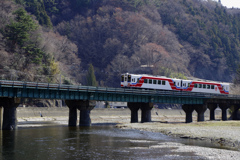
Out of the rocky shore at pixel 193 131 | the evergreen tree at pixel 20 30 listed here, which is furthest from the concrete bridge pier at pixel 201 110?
the evergreen tree at pixel 20 30

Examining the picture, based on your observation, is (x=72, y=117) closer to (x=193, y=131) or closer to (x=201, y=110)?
(x=193, y=131)

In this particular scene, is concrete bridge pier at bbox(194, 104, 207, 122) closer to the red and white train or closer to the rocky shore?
the red and white train

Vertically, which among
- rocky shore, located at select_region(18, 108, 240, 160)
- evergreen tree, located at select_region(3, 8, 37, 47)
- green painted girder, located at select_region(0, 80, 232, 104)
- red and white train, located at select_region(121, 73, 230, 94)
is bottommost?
rocky shore, located at select_region(18, 108, 240, 160)

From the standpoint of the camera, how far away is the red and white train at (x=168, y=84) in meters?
75.2

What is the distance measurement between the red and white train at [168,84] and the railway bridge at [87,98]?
2.31m

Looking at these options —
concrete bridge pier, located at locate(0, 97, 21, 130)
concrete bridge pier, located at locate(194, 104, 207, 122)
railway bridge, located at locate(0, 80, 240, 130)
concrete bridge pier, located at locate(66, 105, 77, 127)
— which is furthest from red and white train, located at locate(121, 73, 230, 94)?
concrete bridge pier, located at locate(0, 97, 21, 130)

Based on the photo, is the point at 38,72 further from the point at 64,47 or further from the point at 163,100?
the point at 64,47

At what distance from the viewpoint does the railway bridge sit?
57.7 metres

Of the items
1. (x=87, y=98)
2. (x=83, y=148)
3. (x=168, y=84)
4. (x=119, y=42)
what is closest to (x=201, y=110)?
(x=168, y=84)

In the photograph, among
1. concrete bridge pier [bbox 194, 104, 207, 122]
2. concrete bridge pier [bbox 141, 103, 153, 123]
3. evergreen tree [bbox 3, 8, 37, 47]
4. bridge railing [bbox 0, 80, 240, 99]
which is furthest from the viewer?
evergreen tree [bbox 3, 8, 37, 47]

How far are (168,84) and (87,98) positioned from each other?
22226mm

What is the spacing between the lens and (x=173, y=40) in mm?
181625

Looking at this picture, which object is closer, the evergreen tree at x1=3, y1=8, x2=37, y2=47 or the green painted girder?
the green painted girder

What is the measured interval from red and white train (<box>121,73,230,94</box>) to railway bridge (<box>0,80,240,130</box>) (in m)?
2.31
